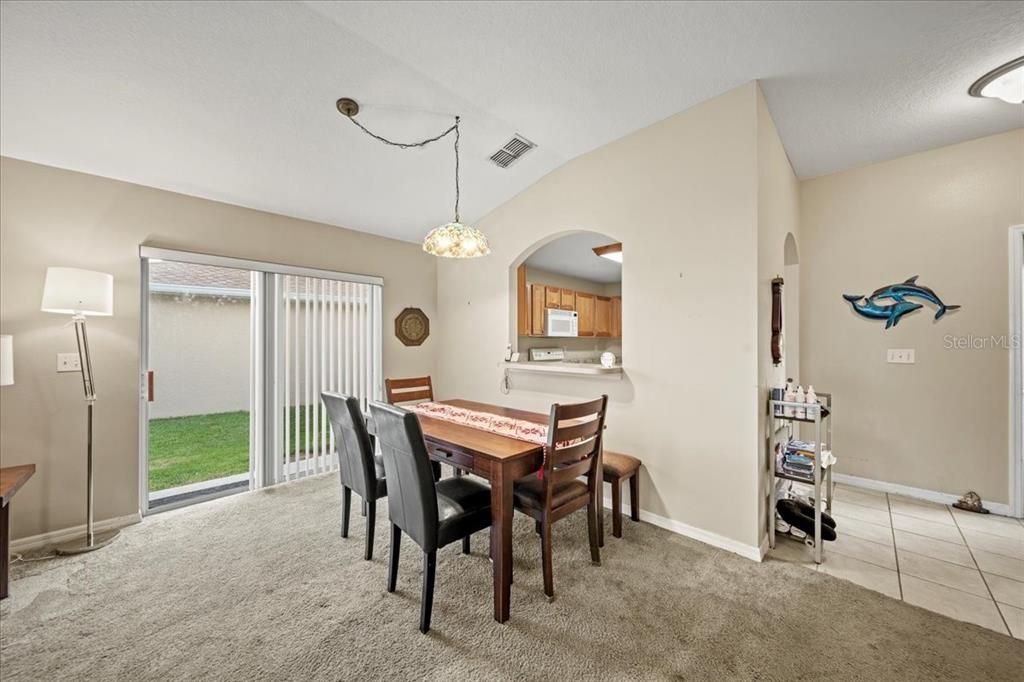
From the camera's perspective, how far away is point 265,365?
11.0ft

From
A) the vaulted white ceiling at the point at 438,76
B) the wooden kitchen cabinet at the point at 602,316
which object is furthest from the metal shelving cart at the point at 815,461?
the wooden kitchen cabinet at the point at 602,316

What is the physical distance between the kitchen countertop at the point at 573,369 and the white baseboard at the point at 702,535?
3.38 feet

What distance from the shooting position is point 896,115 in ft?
8.32

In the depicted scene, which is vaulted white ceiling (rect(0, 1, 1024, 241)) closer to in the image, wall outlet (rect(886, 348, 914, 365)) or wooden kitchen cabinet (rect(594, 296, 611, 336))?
wall outlet (rect(886, 348, 914, 365))

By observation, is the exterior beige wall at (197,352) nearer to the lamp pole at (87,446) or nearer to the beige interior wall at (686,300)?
the lamp pole at (87,446)

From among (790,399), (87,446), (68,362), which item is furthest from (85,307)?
(790,399)

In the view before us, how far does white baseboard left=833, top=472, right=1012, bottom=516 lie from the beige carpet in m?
1.85

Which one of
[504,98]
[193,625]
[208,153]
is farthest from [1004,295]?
[208,153]

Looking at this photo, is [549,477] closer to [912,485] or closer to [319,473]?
[319,473]

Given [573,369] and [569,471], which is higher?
[573,369]

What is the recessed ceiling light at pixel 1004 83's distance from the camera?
2.00 meters

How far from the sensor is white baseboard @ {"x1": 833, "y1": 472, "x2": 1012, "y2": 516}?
2.81 m

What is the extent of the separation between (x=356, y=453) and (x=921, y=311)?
14.5ft

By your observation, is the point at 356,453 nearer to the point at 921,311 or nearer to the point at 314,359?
the point at 314,359
